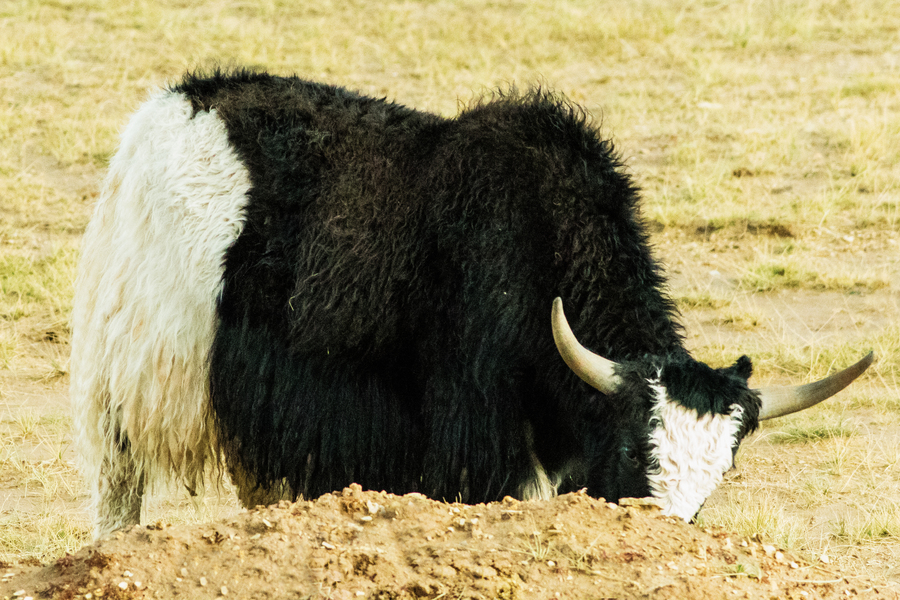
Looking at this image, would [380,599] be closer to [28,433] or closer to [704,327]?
[28,433]

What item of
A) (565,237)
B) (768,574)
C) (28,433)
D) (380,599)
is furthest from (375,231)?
(28,433)

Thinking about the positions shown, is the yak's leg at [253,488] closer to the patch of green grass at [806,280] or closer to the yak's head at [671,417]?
the yak's head at [671,417]

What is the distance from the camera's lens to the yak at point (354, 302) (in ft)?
13.5

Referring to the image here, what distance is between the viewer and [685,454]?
3.55 meters

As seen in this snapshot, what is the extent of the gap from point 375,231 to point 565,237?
0.80 metres

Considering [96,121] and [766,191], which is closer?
[766,191]

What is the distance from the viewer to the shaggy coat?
13.5 ft

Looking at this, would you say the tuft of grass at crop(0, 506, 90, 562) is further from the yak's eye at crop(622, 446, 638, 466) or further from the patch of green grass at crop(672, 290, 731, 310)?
the patch of green grass at crop(672, 290, 731, 310)

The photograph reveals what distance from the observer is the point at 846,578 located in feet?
11.2

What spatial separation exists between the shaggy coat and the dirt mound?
0.76 metres

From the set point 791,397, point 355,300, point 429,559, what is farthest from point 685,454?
point 355,300

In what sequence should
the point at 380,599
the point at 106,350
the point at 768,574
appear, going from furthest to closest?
the point at 106,350 < the point at 768,574 < the point at 380,599

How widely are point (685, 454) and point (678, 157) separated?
676 cm

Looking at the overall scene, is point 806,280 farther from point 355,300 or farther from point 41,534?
point 41,534
